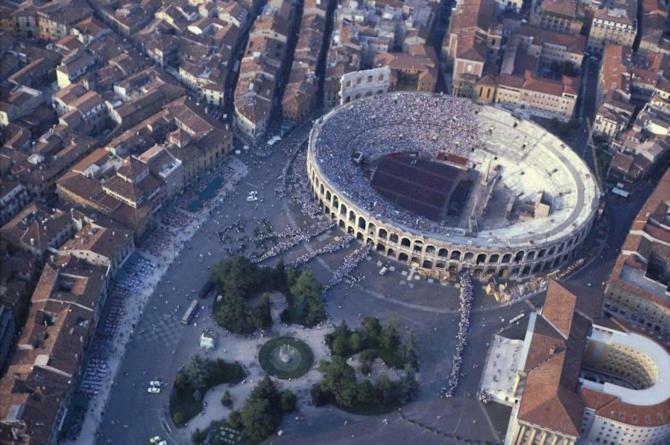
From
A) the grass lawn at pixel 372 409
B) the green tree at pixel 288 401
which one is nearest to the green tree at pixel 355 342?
the grass lawn at pixel 372 409

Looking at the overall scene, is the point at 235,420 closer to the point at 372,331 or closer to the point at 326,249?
the point at 372,331

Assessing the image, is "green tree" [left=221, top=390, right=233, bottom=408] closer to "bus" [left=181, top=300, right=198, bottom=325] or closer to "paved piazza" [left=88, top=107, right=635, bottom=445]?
"paved piazza" [left=88, top=107, right=635, bottom=445]

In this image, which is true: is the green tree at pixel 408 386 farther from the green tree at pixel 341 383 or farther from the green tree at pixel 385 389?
the green tree at pixel 341 383

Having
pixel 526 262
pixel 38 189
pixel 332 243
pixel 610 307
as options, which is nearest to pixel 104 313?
pixel 38 189

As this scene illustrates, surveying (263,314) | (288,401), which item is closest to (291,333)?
(263,314)

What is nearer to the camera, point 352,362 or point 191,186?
point 352,362

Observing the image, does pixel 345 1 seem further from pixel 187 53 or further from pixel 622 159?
pixel 622 159

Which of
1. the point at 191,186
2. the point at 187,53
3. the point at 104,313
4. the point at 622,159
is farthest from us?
the point at 187,53
